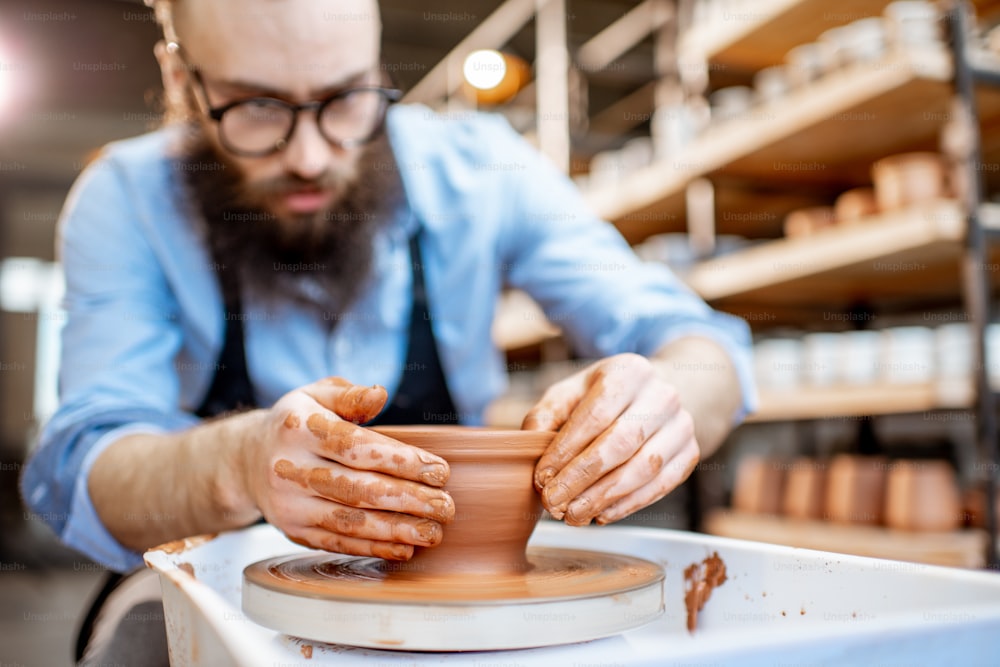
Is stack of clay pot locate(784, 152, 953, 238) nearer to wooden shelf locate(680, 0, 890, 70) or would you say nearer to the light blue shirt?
wooden shelf locate(680, 0, 890, 70)

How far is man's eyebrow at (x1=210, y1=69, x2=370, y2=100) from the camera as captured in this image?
119cm

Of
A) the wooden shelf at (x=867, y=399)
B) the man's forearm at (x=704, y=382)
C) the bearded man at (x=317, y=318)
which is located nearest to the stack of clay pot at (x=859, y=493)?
the wooden shelf at (x=867, y=399)

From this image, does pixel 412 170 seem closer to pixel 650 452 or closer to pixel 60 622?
pixel 650 452

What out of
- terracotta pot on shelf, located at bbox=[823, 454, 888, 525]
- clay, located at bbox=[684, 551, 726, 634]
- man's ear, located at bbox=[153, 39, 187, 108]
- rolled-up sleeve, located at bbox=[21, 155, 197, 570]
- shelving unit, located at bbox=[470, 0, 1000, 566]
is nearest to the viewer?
clay, located at bbox=[684, 551, 726, 634]

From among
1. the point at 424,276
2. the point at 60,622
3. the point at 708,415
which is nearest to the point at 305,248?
the point at 424,276

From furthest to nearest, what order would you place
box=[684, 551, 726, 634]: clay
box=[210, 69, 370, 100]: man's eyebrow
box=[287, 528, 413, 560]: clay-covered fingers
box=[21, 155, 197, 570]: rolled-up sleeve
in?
box=[210, 69, 370, 100]: man's eyebrow, box=[21, 155, 197, 570]: rolled-up sleeve, box=[684, 551, 726, 634]: clay, box=[287, 528, 413, 560]: clay-covered fingers

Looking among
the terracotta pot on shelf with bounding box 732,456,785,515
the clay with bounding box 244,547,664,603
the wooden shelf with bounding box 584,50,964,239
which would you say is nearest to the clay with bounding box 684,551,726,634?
the clay with bounding box 244,547,664,603

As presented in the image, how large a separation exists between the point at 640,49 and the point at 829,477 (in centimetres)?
430

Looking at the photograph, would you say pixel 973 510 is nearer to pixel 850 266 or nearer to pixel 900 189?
pixel 850 266

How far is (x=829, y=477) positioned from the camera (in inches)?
97.0

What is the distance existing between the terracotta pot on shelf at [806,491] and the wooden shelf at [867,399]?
170 millimetres

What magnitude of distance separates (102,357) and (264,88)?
45cm

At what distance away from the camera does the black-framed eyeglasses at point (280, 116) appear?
1.22 m

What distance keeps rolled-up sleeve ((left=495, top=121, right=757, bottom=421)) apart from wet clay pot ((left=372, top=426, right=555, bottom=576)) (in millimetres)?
622
